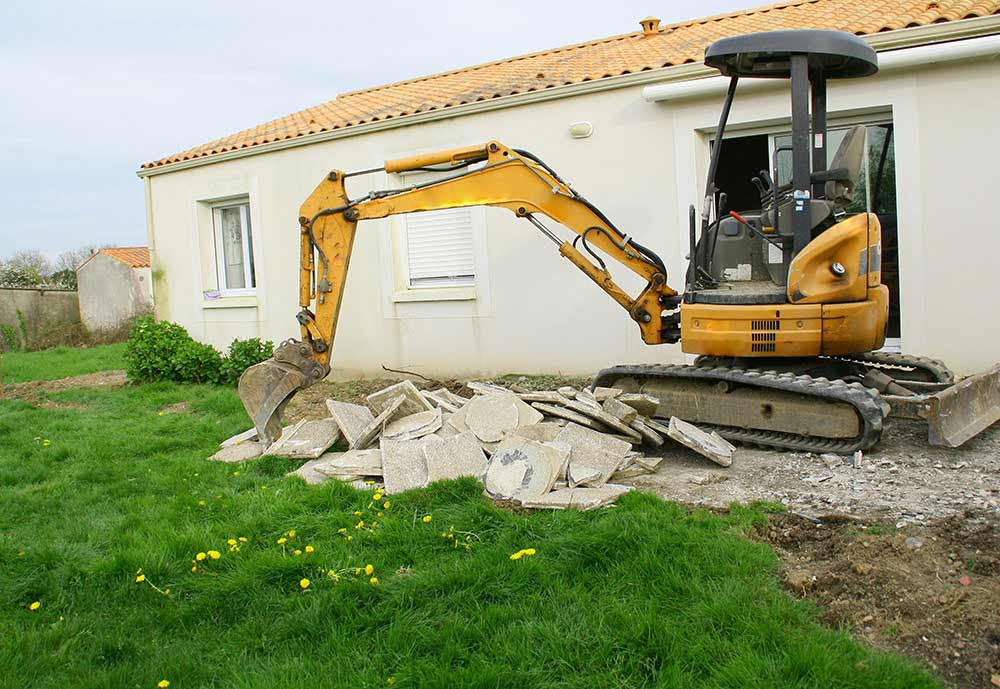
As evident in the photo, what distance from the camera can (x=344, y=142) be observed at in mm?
11836

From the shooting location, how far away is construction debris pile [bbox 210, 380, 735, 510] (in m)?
5.49

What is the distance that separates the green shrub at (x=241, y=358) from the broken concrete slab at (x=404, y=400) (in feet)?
15.6

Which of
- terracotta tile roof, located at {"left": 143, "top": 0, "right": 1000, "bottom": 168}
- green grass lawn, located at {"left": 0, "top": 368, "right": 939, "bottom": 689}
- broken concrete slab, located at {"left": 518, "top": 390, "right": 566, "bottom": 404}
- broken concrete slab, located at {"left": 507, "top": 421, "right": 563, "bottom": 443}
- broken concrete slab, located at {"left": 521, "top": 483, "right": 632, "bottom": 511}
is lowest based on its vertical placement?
green grass lawn, located at {"left": 0, "top": 368, "right": 939, "bottom": 689}

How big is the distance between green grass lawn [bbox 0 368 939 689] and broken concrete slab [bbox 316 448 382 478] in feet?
1.21

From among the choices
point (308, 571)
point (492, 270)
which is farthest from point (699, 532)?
point (492, 270)

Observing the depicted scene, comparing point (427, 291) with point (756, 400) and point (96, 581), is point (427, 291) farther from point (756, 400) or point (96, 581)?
point (96, 581)

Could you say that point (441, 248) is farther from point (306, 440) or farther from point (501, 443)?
point (501, 443)

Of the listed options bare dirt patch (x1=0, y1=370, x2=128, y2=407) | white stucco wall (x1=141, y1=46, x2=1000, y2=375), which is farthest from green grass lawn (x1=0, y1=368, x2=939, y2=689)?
bare dirt patch (x1=0, y1=370, x2=128, y2=407)

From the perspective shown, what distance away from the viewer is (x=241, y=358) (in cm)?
1133

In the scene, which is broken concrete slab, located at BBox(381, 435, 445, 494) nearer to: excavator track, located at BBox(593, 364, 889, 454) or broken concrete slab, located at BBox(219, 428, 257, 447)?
broken concrete slab, located at BBox(219, 428, 257, 447)

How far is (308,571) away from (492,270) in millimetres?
6623

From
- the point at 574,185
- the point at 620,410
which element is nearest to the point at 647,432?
the point at 620,410

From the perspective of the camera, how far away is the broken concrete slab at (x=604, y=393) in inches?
267

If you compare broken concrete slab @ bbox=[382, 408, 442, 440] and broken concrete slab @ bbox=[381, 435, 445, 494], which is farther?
broken concrete slab @ bbox=[382, 408, 442, 440]
